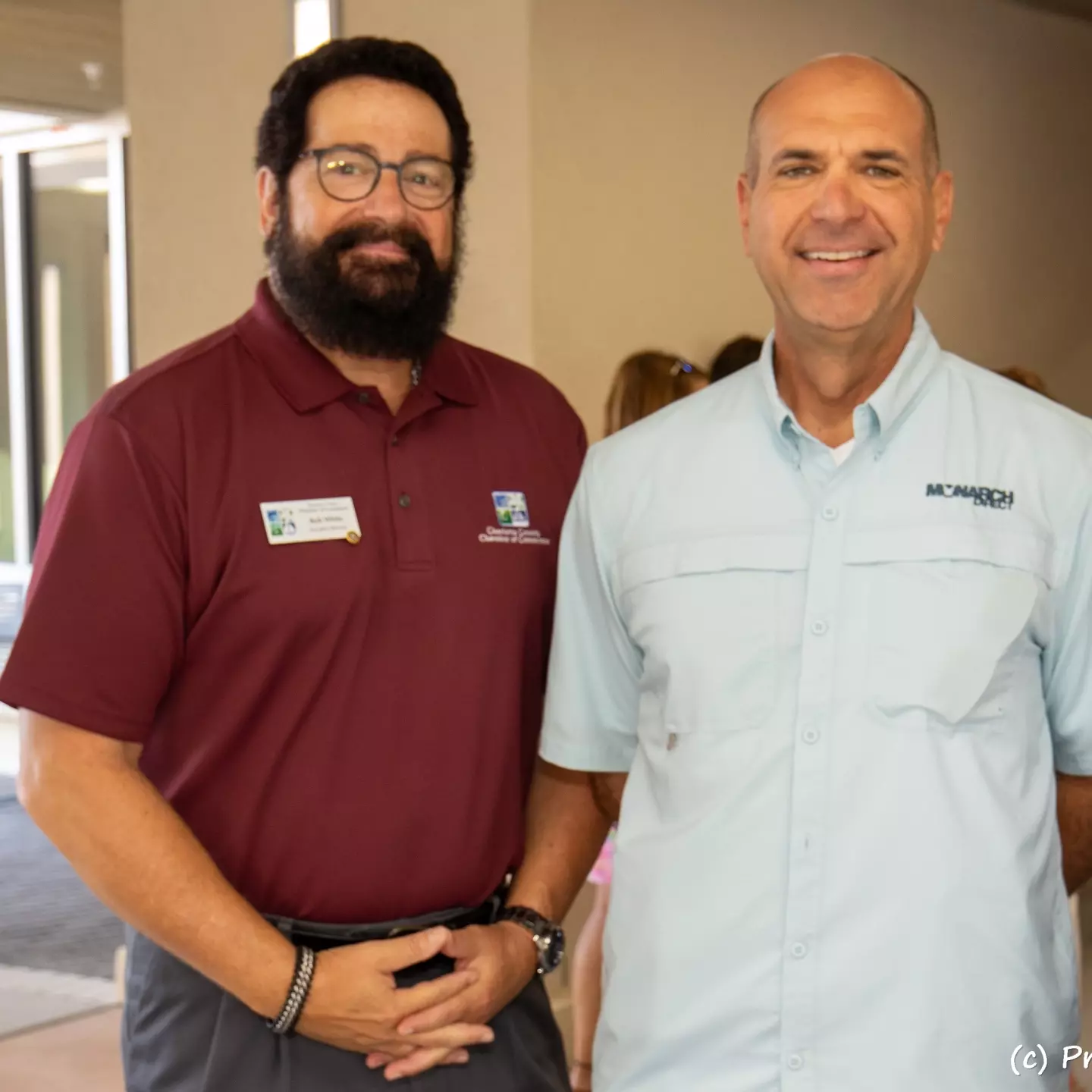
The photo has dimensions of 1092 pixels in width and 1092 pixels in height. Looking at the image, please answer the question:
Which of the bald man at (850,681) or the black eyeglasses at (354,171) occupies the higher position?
the black eyeglasses at (354,171)

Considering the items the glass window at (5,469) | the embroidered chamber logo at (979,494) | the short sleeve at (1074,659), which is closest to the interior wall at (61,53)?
the glass window at (5,469)

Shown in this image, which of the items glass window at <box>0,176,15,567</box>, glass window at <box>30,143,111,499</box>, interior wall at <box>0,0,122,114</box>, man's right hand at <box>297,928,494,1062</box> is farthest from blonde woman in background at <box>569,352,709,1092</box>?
glass window at <box>0,176,15,567</box>

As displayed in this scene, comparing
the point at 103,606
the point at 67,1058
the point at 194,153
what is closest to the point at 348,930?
the point at 103,606

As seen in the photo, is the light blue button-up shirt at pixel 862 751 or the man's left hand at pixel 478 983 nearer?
the light blue button-up shirt at pixel 862 751

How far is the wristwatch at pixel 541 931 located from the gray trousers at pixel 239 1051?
0.24 ft

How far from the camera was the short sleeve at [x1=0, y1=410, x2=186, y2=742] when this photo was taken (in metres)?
1.75

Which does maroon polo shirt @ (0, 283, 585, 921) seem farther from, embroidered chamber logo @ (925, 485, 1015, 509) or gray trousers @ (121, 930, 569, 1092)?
embroidered chamber logo @ (925, 485, 1015, 509)

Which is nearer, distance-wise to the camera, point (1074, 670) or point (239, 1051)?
point (1074, 670)

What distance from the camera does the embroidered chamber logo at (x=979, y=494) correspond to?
1625 mm

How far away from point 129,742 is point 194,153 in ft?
9.81

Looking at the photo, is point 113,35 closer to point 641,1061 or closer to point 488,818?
point 488,818

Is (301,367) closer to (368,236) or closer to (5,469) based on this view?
(368,236)

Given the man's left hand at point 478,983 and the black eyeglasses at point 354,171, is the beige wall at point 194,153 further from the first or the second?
the man's left hand at point 478,983

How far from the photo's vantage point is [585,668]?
1.87 m
